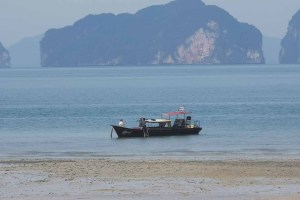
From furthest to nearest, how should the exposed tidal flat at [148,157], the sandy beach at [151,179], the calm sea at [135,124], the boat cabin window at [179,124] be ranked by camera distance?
the boat cabin window at [179,124]
the calm sea at [135,124]
the exposed tidal flat at [148,157]
the sandy beach at [151,179]

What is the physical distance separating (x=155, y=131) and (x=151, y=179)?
2627cm

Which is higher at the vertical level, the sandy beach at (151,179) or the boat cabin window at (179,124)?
the boat cabin window at (179,124)

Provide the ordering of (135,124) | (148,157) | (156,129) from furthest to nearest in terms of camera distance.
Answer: (135,124), (156,129), (148,157)

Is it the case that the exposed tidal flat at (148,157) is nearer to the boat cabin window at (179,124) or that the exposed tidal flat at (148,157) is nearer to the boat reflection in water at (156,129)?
the boat reflection in water at (156,129)

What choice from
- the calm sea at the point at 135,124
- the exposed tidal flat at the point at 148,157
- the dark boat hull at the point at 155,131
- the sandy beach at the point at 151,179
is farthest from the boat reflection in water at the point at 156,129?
the sandy beach at the point at 151,179

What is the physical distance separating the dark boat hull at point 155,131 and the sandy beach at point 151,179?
52.6ft

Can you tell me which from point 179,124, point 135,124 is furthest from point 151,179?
point 135,124

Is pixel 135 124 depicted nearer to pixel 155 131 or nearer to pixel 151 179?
pixel 155 131

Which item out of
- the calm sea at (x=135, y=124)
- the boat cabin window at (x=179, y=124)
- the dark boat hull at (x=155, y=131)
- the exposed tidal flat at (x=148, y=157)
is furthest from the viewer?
the boat cabin window at (x=179, y=124)

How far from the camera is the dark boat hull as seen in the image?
57125mm

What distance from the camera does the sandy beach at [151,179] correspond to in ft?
90.9

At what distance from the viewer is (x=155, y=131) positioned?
2288 inches

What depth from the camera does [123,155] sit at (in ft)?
150

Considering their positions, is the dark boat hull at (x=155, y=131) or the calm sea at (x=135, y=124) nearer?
the calm sea at (x=135, y=124)
